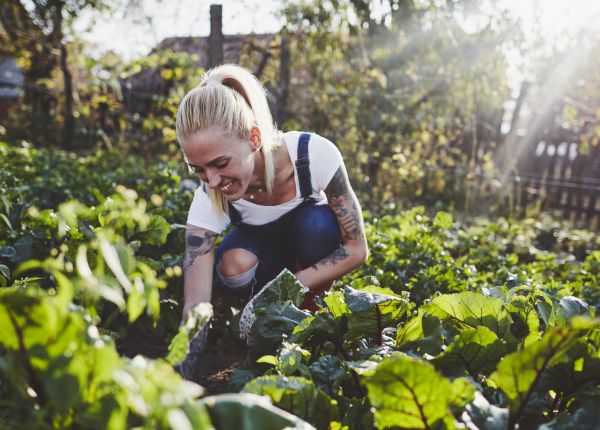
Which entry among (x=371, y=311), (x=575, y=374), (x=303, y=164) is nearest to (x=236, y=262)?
(x=303, y=164)

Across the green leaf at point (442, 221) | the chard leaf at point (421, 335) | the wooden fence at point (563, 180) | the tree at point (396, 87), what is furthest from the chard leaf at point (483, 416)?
the wooden fence at point (563, 180)

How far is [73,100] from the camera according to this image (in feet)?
39.5

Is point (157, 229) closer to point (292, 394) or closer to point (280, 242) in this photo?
point (280, 242)

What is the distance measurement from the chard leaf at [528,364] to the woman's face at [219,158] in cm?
143

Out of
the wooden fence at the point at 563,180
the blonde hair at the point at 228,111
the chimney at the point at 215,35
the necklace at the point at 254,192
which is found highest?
the chimney at the point at 215,35

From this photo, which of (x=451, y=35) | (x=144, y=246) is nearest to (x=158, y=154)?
(x=451, y=35)

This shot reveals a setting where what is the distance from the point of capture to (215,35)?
17.9ft

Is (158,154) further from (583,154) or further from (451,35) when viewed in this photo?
(583,154)

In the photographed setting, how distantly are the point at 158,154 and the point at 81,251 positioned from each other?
10703 mm

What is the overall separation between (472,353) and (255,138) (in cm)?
143

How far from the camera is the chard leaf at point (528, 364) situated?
3.31ft

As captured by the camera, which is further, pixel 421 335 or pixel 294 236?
pixel 294 236

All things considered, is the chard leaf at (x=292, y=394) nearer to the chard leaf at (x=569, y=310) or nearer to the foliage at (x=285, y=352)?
the foliage at (x=285, y=352)

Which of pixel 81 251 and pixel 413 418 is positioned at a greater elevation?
pixel 81 251
